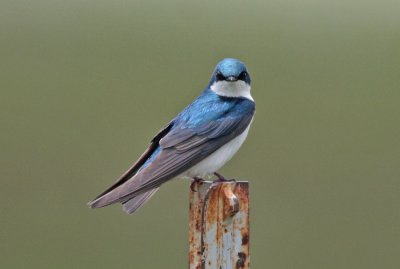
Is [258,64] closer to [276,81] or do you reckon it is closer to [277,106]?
[276,81]

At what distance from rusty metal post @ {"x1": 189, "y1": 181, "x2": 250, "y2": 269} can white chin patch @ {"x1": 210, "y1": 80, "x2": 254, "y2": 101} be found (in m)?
1.07

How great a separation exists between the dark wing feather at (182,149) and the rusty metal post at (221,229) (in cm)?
46

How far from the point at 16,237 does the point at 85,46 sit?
584 cm

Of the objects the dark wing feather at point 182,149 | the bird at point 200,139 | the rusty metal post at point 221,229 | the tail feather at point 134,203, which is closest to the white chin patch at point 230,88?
the bird at point 200,139

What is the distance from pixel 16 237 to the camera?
7547 millimetres

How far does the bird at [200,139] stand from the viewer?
3.89 m

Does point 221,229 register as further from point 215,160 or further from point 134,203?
point 215,160

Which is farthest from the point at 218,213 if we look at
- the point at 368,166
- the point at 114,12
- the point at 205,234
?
the point at 114,12

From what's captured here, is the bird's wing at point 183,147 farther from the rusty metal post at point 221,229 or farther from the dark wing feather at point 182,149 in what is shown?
the rusty metal post at point 221,229

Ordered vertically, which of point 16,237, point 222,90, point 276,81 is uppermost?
point 276,81

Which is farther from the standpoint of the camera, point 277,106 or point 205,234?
point 277,106

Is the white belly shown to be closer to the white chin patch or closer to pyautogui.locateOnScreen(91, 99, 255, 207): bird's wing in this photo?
pyautogui.locateOnScreen(91, 99, 255, 207): bird's wing

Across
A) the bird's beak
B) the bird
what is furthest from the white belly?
the bird's beak

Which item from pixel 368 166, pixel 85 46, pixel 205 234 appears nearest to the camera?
pixel 205 234
